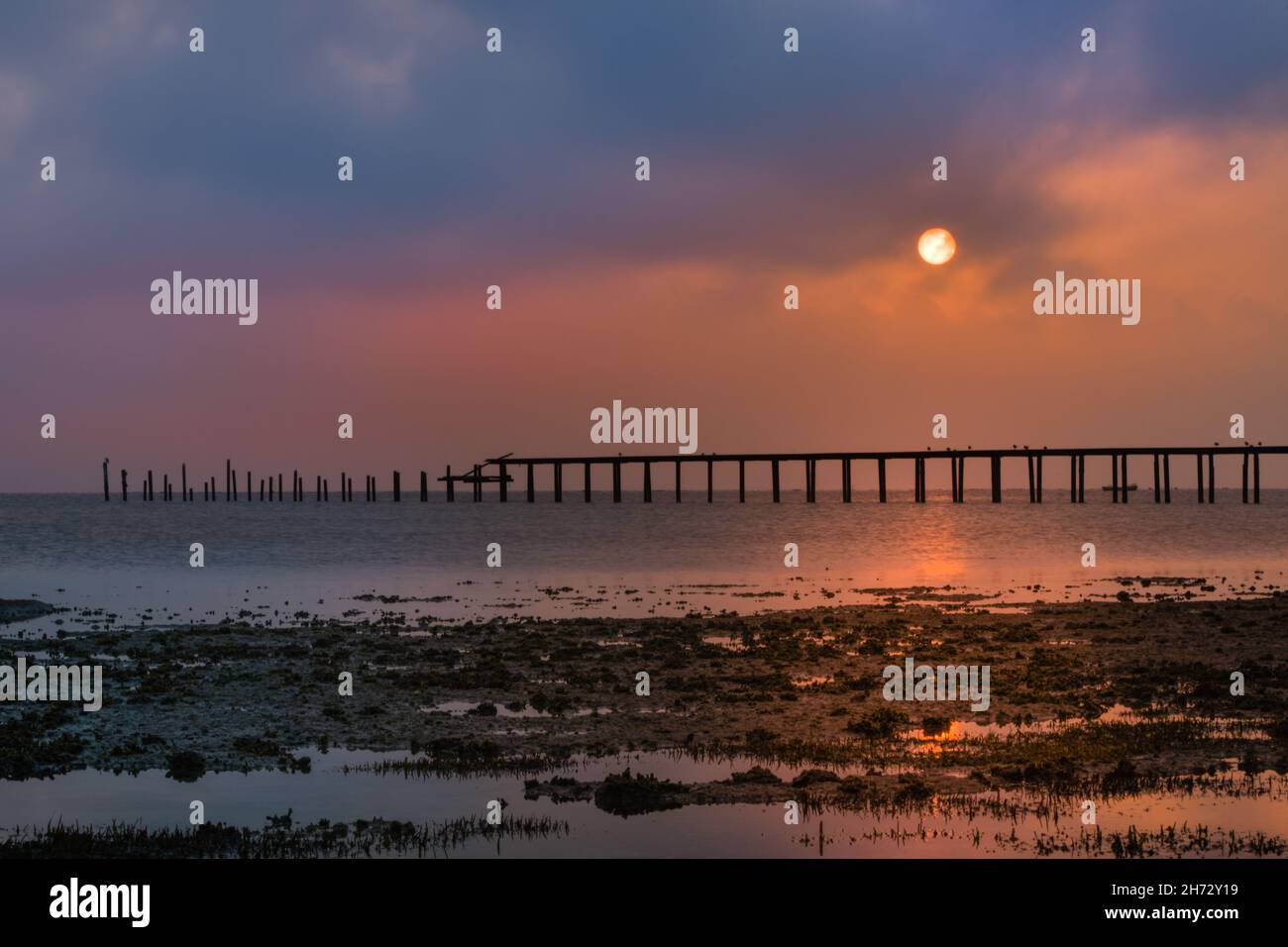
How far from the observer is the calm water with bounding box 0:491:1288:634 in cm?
3844

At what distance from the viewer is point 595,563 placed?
189ft

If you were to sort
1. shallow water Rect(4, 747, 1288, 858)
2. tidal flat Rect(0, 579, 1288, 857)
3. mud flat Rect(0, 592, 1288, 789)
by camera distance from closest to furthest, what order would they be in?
1. shallow water Rect(4, 747, 1288, 858)
2. tidal flat Rect(0, 579, 1288, 857)
3. mud flat Rect(0, 592, 1288, 789)

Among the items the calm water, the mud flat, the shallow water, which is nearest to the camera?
the shallow water

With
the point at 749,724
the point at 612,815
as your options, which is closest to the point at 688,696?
the point at 749,724

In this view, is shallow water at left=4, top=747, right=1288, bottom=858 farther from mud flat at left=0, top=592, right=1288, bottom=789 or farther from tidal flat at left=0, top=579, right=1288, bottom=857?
mud flat at left=0, top=592, right=1288, bottom=789

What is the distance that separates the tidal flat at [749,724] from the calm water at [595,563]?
835 centimetres

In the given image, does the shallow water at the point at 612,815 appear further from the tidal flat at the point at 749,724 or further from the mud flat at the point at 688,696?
the mud flat at the point at 688,696

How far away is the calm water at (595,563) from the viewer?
126ft

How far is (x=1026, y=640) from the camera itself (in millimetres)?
25594

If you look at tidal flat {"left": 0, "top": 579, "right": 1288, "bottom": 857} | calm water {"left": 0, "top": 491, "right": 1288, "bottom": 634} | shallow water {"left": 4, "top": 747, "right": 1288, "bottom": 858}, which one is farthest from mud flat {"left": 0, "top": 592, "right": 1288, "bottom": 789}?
calm water {"left": 0, "top": 491, "right": 1288, "bottom": 634}

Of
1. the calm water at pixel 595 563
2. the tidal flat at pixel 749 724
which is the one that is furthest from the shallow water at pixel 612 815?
the calm water at pixel 595 563

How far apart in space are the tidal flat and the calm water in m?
8.35
